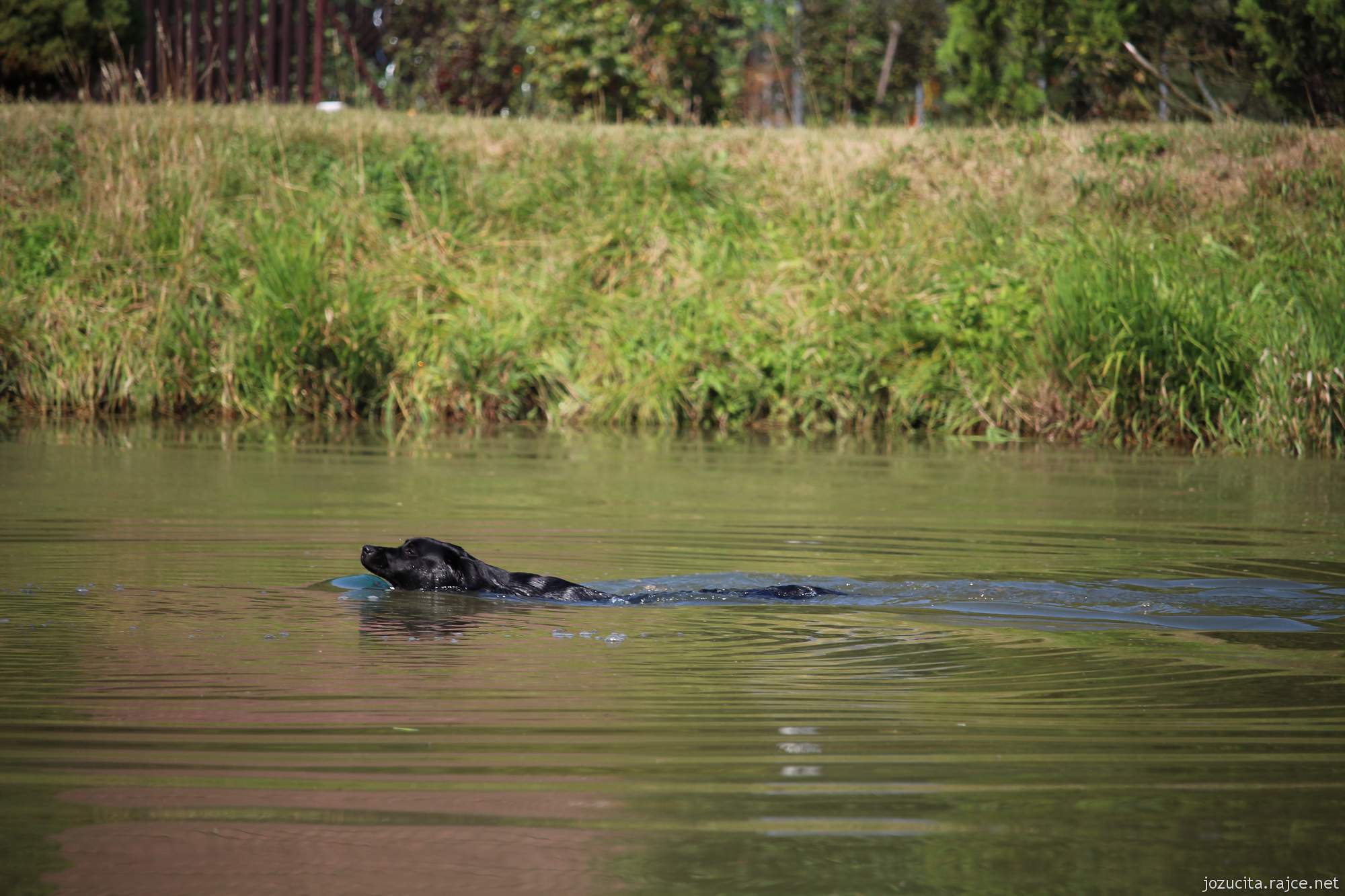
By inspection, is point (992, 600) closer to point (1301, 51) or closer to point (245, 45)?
point (1301, 51)

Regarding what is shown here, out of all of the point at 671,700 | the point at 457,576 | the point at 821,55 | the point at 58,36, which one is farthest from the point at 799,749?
the point at 821,55

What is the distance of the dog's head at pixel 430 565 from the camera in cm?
690

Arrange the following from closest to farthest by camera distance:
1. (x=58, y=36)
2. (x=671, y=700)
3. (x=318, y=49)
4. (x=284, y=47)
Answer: (x=671, y=700) → (x=58, y=36) → (x=284, y=47) → (x=318, y=49)

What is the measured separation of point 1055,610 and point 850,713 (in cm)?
223

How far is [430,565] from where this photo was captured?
694cm

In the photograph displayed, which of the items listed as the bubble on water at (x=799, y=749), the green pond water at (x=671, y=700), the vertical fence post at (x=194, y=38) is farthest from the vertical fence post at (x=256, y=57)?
the bubble on water at (x=799, y=749)

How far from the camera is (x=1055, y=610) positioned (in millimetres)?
6574

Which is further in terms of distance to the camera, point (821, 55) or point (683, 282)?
point (821, 55)

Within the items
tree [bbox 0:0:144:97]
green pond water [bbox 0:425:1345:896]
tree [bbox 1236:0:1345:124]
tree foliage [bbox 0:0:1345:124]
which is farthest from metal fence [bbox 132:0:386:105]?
green pond water [bbox 0:425:1345:896]

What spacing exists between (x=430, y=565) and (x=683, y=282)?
11116 mm

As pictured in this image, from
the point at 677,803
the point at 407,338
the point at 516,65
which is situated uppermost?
the point at 516,65

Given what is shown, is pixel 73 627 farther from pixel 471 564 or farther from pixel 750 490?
pixel 750 490

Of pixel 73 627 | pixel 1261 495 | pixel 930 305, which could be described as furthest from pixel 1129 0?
pixel 73 627

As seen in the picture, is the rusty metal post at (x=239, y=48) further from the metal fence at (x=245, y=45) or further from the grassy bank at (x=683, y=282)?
the grassy bank at (x=683, y=282)
